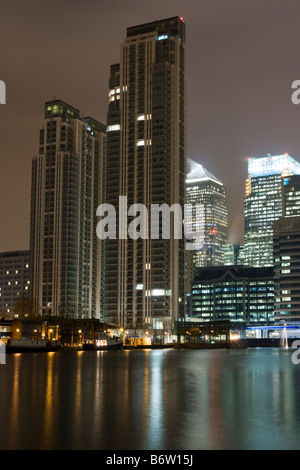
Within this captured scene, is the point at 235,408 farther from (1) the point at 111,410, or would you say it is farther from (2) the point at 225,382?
(2) the point at 225,382

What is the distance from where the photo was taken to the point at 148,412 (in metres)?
46.2

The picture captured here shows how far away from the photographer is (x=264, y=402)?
175ft

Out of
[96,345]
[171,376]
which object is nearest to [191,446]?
[171,376]

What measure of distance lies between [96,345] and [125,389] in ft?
396

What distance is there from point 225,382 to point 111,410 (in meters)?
26.4

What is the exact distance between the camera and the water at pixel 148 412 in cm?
3559

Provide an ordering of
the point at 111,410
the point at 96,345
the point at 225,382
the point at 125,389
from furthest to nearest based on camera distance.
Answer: the point at 96,345
the point at 225,382
the point at 125,389
the point at 111,410

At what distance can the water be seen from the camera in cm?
3559
